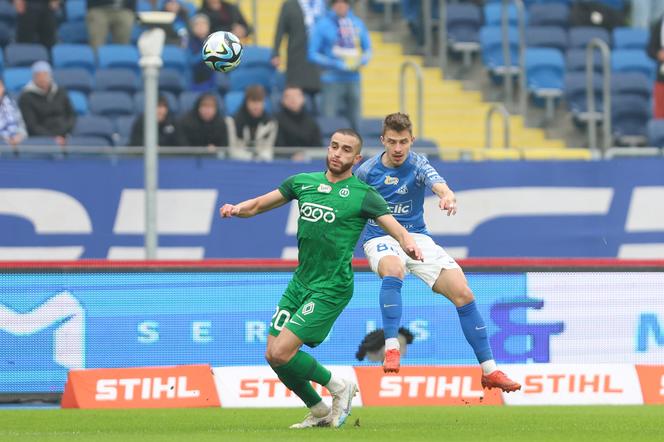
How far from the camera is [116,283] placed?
15047mm

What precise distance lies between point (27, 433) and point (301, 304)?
224 centimetres

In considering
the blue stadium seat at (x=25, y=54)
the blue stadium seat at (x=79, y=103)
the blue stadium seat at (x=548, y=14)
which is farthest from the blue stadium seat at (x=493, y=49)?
the blue stadium seat at (x=25, y=54)

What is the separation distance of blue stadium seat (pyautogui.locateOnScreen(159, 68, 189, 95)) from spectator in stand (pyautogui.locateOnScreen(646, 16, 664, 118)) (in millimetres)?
6715

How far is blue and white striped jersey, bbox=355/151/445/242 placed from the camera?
1264 centimetres

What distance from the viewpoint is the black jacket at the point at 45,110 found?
19562 millimetres

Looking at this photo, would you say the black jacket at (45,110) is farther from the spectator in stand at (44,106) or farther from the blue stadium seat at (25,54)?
the blue stadium seat at (25,54)

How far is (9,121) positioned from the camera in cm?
1917

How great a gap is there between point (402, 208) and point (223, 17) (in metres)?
10.1

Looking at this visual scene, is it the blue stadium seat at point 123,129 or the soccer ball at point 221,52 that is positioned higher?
the soccer ball at point 221,52

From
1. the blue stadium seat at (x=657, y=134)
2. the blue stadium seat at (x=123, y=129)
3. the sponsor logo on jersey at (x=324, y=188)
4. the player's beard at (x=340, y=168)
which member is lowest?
the blue stadium seat at (x=657, y=134)

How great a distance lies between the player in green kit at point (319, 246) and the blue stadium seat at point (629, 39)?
14082mm

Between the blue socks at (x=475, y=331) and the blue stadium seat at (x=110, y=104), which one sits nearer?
the blue socks at (x=475, y=331)

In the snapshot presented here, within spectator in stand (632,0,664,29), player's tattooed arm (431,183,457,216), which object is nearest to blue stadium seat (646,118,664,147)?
spectator in stand (632,0,664,29)

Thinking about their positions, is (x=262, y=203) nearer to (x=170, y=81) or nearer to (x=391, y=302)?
(x=391, y=302)
